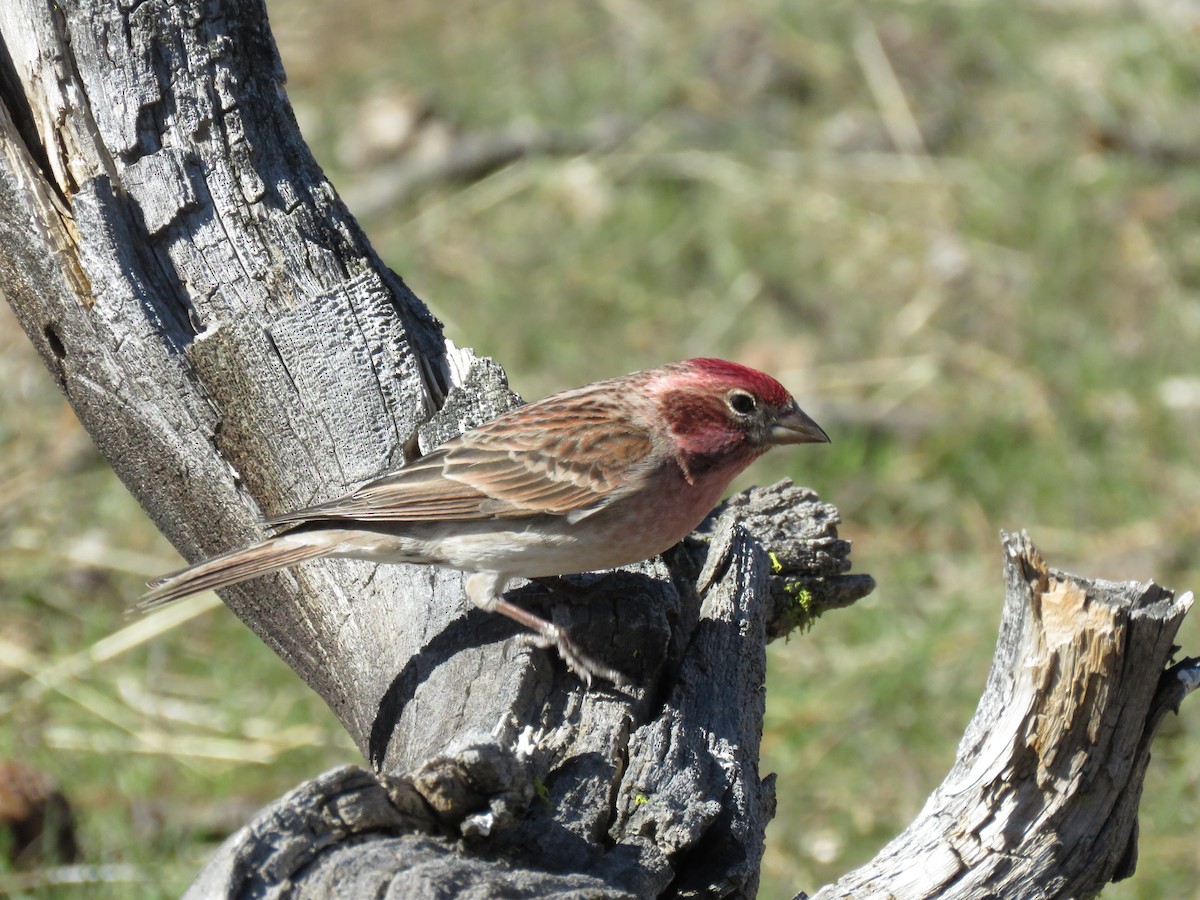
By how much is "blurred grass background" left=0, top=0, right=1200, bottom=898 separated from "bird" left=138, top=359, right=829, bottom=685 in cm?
204

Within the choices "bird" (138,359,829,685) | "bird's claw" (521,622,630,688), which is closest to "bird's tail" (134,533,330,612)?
"bird" (138,359,829,685)

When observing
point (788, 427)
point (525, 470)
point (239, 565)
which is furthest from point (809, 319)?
point (239, 565)

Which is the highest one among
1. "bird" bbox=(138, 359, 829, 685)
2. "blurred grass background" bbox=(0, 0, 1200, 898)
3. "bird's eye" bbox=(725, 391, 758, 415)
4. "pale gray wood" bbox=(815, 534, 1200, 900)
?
"blurred grass background" bbox=(0, 0, 1200, 898)

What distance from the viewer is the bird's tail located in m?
3.76

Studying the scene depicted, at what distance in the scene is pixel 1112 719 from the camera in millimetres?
3277

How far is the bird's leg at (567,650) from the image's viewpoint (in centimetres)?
340

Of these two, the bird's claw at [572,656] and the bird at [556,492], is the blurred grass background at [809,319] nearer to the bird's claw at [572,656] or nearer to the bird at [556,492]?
the bird at [556,492]

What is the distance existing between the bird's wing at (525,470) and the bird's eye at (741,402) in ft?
0.87

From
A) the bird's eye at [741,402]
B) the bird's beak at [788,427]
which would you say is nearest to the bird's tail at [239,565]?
the bird's eye at [741,402]

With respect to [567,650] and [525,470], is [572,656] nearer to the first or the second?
[567,650]

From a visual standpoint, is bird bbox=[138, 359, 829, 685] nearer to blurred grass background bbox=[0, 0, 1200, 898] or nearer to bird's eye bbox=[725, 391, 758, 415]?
bird's eye bbox=[725, 391, 758, 415]

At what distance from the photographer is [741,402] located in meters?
4.44

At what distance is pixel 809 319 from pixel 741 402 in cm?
428

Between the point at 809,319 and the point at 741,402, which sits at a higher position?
the point at 809,319
